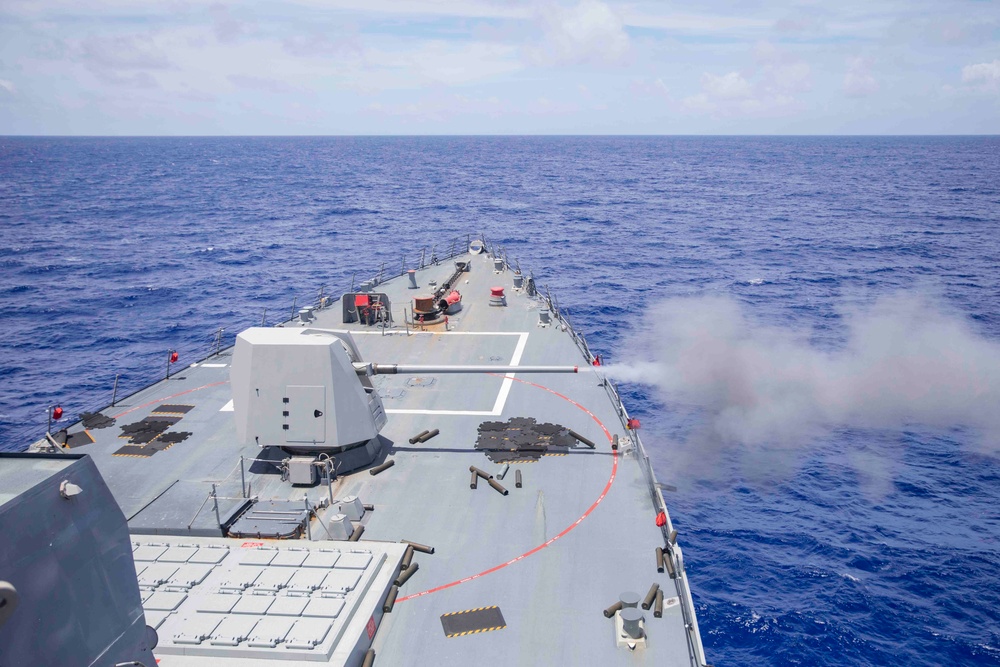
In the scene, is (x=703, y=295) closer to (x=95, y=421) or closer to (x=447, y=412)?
(x=447, y=412)

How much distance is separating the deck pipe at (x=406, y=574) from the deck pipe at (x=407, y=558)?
0.31 feet

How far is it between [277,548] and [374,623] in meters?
2.23

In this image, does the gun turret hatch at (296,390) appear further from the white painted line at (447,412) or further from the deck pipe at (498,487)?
the white painted line at (447,412)

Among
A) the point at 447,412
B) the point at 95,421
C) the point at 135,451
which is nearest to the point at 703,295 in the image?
the point at 447,412

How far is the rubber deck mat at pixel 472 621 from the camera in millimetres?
11055

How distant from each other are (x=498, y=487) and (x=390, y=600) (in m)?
4.32

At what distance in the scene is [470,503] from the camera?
48.6 feet

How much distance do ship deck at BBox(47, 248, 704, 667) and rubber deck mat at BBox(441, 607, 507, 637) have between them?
0.03 meters

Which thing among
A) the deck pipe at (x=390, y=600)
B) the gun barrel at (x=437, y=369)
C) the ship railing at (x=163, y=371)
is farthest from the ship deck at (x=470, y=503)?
the gun barrel at (x=437, y=369)

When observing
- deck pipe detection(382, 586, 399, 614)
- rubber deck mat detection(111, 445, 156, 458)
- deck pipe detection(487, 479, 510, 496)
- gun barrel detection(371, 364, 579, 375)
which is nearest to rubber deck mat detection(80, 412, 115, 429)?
rubber deck mat detection(111, 445, 156, 458)

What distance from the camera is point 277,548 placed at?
38.4 ft

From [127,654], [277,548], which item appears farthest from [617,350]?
[127,654]

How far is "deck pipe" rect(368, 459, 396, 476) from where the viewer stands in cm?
1583

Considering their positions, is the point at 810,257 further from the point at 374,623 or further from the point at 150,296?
the point at 374,623
